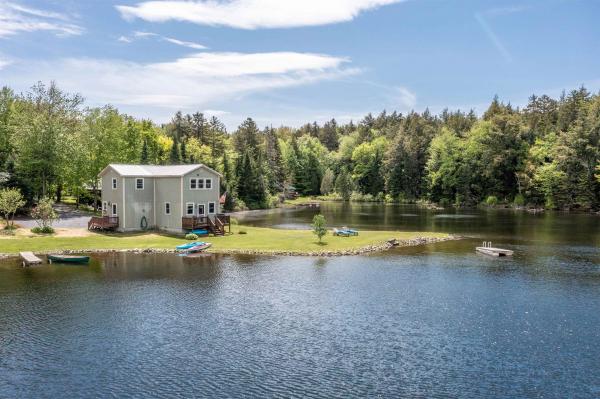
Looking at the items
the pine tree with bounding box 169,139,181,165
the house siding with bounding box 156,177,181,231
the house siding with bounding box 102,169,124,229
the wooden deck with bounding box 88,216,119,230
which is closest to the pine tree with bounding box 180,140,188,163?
the pine tree with bounding box 169,139,181,165

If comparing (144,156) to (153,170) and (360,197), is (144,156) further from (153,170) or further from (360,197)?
(360,197)

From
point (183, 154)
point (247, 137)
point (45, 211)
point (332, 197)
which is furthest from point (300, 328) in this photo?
point (332, 197)

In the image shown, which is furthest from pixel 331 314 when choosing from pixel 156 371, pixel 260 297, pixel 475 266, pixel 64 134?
pixel 64 134

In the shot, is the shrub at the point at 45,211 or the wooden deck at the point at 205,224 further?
the wooden deck at the point at 205,224

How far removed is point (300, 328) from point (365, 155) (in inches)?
6459

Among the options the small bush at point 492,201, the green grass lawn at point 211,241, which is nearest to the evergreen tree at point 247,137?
the small bush at point 492,201

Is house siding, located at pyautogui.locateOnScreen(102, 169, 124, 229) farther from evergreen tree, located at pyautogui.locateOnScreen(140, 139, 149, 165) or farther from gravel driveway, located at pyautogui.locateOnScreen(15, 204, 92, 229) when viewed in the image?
evergreen tree, located at pyautogui.locateOnScreen(140, 139, 149, 165)

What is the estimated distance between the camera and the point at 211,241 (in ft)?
209

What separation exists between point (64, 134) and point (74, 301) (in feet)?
178

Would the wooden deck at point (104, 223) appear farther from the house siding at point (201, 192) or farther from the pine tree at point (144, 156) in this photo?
the pine tree at point (144, 156)

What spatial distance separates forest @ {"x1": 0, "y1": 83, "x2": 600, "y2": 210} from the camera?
8656cm

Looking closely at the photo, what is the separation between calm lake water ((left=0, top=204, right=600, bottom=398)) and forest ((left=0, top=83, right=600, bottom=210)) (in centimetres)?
3742

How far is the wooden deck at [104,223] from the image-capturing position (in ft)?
224

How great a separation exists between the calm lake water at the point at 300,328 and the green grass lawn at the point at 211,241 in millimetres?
4376
